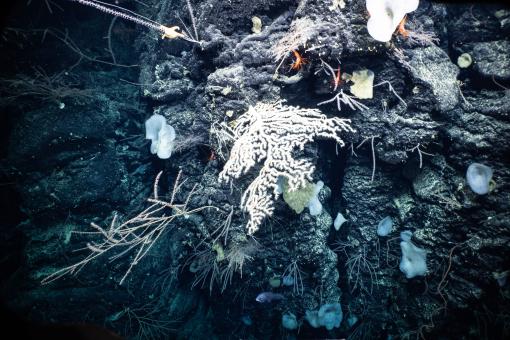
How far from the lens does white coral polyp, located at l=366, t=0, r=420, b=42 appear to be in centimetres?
264

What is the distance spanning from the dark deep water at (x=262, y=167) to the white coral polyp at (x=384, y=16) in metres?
0.02

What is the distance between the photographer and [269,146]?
110 inches

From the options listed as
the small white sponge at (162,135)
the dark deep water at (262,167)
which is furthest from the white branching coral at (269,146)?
the small white sponge at (162,135)

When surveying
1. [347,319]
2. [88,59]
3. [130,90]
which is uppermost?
[88,59]

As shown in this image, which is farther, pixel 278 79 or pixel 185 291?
pixel 185 291

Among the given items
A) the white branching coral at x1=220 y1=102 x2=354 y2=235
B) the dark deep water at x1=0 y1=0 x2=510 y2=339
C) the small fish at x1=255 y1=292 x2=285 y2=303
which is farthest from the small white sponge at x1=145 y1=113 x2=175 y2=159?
the small fish at x1=255 y1=292 x2=285 y2=303

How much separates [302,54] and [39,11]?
416 cm

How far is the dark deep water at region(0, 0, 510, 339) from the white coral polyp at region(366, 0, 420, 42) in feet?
0.08

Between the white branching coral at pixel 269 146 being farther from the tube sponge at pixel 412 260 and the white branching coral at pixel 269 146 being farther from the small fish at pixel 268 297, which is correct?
the tube sponge at pixel 412 260

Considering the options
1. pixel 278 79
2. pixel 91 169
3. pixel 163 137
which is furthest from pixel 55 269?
pixel 278 79

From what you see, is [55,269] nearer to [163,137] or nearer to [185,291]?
[185,291]

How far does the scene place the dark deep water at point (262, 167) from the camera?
298 centimetres

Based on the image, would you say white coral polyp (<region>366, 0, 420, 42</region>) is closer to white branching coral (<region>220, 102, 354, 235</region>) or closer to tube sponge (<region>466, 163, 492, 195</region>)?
white branching coral (<region>220, 102, 354, 235</region>)

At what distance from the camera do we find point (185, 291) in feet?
15.9
